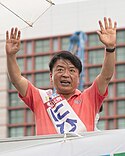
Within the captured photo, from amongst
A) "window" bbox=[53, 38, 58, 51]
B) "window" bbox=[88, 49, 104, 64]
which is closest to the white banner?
"window" bbox=[88, 49, 104, 64]

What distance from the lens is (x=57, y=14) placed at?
143 ft

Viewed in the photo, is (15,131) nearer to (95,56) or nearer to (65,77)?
(95,56)

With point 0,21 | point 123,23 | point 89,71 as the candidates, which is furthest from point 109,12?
point 0,21

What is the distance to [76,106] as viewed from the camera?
293 centimetres

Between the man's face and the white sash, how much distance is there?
0.17 feet

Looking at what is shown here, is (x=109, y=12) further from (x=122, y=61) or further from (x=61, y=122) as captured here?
(x=61, y=122)

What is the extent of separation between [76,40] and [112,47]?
3947cm

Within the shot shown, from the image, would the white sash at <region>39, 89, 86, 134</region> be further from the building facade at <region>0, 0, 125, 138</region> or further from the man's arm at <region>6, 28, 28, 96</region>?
the building facade at <region>0, 0, 125, 138</region>

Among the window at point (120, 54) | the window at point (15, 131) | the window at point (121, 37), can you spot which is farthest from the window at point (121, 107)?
the window at point (15, 131)

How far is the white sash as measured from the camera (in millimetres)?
2832

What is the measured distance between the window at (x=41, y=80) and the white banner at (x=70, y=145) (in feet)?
132

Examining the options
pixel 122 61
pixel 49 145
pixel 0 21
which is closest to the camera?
pixel 49 145

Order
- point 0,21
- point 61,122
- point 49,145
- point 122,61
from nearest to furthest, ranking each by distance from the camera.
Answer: point 49,145
point 61,122
point 0,21
point 122,61

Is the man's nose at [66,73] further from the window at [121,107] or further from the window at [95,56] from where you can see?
the window at [95,56]
